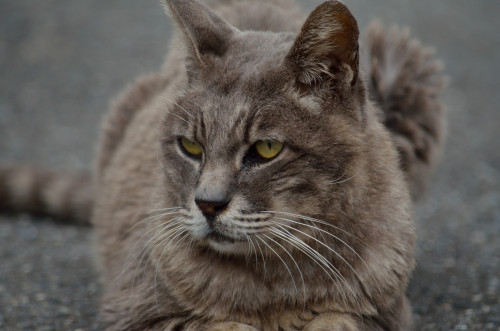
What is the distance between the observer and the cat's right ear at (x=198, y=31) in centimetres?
282

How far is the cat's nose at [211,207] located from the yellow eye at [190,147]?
30 centimetres

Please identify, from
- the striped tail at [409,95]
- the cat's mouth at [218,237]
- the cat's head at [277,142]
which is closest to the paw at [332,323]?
the cat's head at [277,142]

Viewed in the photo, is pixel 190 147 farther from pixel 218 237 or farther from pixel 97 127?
pixel 97 127

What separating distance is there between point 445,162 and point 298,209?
4283mm

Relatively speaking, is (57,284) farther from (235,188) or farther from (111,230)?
(235,188)

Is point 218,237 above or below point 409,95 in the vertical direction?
below

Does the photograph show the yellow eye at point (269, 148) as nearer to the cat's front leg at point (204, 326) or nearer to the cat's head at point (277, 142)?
the cat's head at point (277, 142)

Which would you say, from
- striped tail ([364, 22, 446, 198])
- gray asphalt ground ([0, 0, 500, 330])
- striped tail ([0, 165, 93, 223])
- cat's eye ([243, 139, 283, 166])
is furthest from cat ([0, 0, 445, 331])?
striped tail ([0, 165, 93, 223])

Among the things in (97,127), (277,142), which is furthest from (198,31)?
(97,127)

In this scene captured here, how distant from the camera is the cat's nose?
96.0 inches

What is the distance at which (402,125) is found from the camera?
3961 millimetres

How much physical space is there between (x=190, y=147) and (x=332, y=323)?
0.97m

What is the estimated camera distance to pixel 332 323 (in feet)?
8.68

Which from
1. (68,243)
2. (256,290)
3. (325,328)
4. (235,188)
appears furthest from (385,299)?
(68,243)
